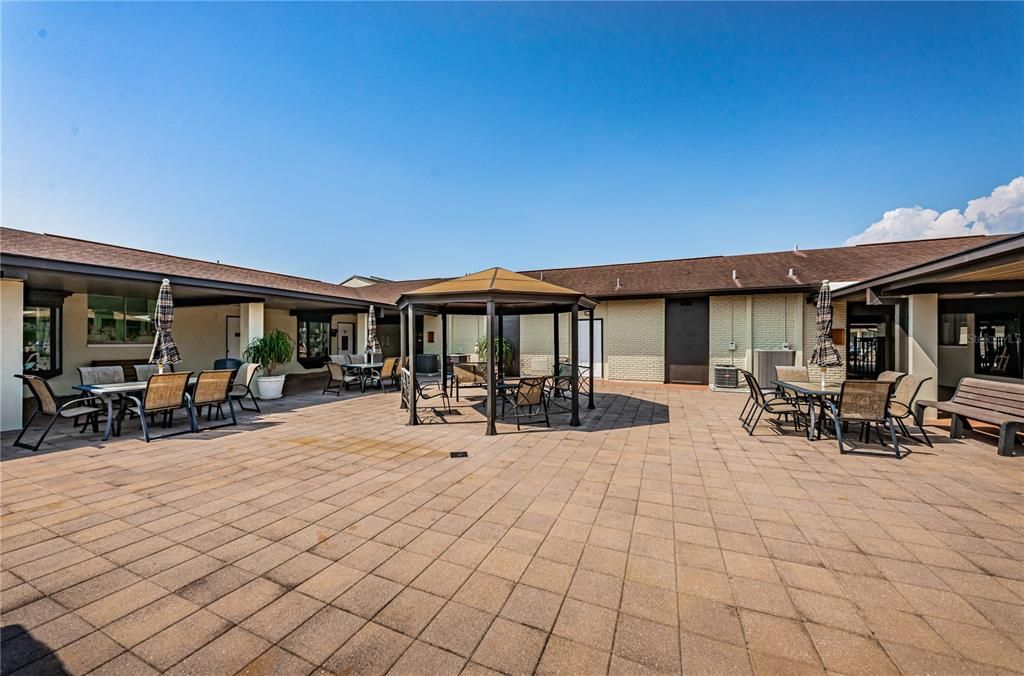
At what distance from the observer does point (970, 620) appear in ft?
6.79

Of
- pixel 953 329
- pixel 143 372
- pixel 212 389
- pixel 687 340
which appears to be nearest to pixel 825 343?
pixel 687 340

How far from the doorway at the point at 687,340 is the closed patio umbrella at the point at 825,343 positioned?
6245 millimetres

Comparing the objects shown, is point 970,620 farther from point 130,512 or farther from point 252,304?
point 252,304

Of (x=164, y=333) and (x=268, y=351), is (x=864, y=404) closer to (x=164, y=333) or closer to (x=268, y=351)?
(x=164, y=333)

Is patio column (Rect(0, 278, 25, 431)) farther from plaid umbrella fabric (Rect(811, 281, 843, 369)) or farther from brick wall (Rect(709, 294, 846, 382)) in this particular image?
brick wall (Rect(709, 294, 846, 382))

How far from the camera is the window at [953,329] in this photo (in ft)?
33.5

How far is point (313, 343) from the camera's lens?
1716cm

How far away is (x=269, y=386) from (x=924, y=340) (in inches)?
580

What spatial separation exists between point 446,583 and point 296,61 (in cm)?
956

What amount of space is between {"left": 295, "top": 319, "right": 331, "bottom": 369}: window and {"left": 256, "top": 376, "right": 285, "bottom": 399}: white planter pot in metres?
6.77

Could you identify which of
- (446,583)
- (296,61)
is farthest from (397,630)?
(296,61)

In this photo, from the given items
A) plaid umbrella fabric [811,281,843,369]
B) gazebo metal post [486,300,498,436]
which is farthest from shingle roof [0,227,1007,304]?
gazebo metal post [486,300,498,436]

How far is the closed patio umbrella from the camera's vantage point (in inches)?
259

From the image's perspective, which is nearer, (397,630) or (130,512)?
(397,630)
